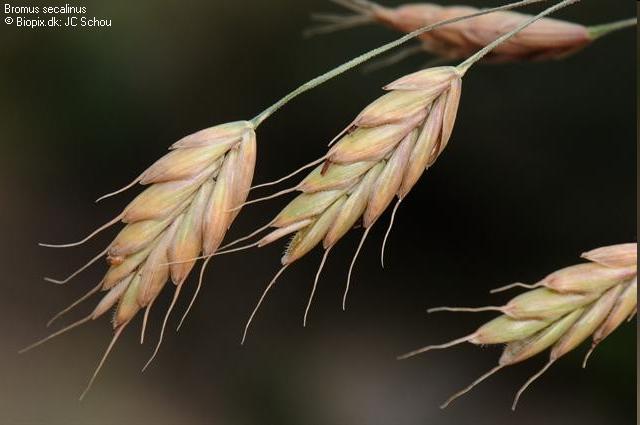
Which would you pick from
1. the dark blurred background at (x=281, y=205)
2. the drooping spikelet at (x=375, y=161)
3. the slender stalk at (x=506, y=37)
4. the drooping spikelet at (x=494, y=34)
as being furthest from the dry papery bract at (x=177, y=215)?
the dark blurred background at (x=281, y=205)

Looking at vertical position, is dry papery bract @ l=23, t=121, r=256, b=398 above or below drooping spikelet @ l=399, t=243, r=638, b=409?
above

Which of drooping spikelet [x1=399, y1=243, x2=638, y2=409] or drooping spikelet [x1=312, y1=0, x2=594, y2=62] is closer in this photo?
drooping spikelet [x1=399, y1=243, x2=638, y2=409]

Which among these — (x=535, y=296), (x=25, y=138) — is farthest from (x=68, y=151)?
(x=535, y=296)

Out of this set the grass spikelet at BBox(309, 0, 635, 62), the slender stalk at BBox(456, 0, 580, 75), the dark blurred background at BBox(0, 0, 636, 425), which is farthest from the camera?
the dark blurred background at BBox(0, 0, 636, 425)

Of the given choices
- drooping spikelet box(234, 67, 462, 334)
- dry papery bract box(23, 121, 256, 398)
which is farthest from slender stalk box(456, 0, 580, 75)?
dry papery bract box(23, 121, 256, 398)

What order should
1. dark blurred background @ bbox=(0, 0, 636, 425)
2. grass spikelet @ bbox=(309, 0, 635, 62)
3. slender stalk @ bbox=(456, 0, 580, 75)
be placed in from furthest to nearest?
dark blurred background @ bbox=(0, 0, 636, 425) → grass spikelet @ bbox=(309, 0, 635, 62) → slender stalk @ bbox=(456, 0, 580, 75)

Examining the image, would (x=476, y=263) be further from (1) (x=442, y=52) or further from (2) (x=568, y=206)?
(1) (x=442, y=52)

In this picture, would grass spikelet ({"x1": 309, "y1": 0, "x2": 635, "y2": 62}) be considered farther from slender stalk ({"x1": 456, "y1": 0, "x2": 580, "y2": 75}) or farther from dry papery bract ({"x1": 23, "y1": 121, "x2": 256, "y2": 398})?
dry papery bract ({"x1": 23, "y1": 121, "x2": 256, "y2": 398})
